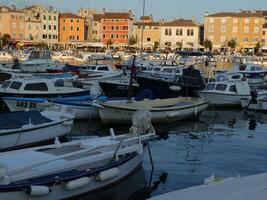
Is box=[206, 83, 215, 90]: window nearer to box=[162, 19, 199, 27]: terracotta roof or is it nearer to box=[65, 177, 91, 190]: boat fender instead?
box=[65, 177, 91, 190]: boat fender

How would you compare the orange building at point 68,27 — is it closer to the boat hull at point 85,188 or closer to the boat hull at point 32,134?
the boat hull at point 32,134

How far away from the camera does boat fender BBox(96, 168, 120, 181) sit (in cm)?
1127

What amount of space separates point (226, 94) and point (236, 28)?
95.0 metres

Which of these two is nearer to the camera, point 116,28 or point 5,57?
point 5,57

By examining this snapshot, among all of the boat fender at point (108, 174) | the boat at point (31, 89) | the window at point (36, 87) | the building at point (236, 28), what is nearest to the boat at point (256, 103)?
the boat at point (31, 89)

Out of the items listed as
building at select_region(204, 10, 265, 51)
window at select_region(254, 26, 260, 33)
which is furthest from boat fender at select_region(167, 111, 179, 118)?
window at select_region(254, 26, 260, 33)

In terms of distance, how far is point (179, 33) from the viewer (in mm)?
123250

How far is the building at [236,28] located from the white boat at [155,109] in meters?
99.0

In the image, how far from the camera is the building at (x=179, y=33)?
403 ft

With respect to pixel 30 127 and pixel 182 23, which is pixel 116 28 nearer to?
pixel 182 23

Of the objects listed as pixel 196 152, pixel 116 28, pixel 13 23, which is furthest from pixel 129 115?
pixel 116 28

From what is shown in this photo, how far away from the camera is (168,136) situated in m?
20.0

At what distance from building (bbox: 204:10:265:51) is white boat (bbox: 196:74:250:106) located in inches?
3649

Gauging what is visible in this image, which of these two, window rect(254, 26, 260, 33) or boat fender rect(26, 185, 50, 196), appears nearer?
boat fender rect(26, 185, 50, 196)
